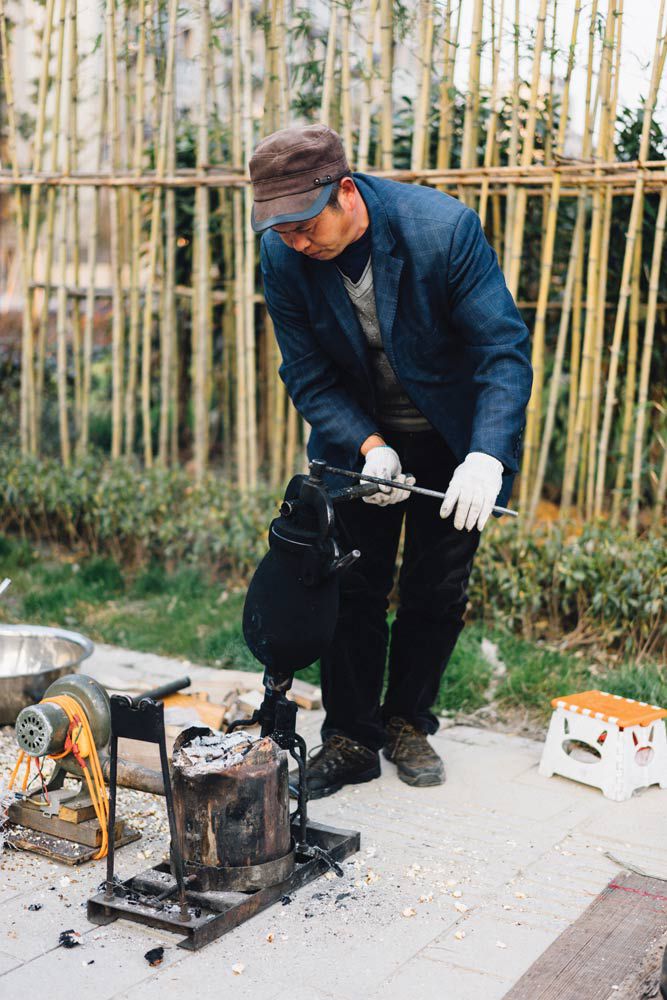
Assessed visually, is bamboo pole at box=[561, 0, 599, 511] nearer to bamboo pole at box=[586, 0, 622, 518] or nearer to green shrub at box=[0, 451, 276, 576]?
bamboo pole at box=[586, 0, 622, 518]

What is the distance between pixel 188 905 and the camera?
7.82 ft

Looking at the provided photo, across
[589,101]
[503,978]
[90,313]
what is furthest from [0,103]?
[503,978]

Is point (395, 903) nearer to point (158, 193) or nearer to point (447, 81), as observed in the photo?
point (447, 81)

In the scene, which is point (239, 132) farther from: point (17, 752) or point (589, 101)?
point (17, 752)

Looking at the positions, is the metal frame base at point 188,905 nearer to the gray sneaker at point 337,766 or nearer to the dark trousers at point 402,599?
the gray sneaker at point 337,766

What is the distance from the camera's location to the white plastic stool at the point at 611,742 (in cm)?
307

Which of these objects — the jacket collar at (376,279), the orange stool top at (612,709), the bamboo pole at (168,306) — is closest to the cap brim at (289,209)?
the jacket collar at (376,279)

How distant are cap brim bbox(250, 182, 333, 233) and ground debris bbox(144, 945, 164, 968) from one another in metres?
1.53

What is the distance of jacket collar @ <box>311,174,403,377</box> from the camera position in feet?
8.92

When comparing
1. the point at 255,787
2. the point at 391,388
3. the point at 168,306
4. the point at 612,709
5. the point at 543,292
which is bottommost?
the point at 612,709

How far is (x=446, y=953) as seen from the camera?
227 centimetres

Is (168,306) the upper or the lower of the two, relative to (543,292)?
lower

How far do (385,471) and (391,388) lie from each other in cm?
31

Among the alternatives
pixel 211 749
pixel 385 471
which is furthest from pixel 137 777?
pixel 385 471
